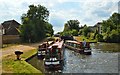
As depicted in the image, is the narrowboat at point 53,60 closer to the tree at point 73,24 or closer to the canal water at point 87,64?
the canal water at point 87,64

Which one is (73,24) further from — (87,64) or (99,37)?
(87,64)

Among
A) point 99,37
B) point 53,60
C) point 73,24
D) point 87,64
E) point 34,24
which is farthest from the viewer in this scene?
point 73,24

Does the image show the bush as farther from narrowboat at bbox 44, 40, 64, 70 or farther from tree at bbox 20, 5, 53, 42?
narrowboat at bbox 44, 40, 64, 70

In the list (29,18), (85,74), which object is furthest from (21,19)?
(85,74)

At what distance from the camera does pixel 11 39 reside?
73.5 metres

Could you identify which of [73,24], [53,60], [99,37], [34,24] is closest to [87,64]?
[53,60]

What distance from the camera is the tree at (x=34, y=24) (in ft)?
237

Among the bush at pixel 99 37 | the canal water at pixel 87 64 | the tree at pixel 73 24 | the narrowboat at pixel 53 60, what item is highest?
the tree at pixel 73 24

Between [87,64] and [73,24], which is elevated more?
[73,24]

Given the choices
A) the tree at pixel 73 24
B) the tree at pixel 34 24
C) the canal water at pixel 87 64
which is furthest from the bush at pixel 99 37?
the tree at pixel 73 24

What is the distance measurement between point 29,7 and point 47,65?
47.1 metres

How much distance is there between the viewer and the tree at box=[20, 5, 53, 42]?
72.2 m

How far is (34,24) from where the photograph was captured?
73.6 m

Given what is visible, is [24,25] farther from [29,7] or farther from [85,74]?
[85,74]
